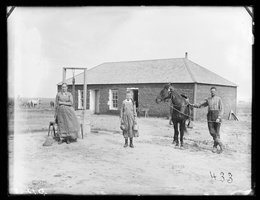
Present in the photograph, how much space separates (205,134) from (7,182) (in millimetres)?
4427

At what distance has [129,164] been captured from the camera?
16.4 ft

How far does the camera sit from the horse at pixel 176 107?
571 cm

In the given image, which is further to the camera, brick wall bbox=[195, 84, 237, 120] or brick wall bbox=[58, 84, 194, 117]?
brick wall bbox=[58, 84, 194, 117]

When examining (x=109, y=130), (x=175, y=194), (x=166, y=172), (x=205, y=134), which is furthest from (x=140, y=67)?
(x=175, y=194)

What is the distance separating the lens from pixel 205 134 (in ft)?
17.6

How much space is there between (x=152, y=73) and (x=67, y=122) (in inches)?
102

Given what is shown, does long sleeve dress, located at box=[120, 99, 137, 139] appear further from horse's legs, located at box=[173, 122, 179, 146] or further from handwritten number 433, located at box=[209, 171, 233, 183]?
handwritten number 433, located at box=[209, 171, 233, 183]

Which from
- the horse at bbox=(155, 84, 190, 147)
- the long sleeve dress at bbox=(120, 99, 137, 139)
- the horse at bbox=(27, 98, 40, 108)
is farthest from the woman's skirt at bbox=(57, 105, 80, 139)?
the horse at bbox=(155, 84, 190, 147)

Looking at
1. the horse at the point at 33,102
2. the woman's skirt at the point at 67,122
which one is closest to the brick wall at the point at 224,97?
the woman's skirt at the point at 67,122

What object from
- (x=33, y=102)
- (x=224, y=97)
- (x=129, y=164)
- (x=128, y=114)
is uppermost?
(x=224, y=97)

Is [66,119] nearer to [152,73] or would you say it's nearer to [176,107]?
[152,73]

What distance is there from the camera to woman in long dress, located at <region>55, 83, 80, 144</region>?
588 centimetres

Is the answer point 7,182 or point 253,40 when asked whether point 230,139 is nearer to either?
point 253,40

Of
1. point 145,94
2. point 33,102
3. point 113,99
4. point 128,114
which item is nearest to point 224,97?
point 145,94
